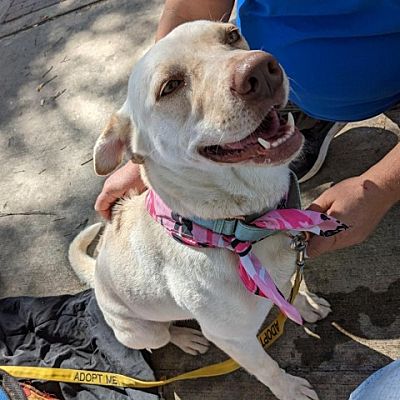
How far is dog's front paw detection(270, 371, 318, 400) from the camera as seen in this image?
2275mm

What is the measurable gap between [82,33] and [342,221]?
338cm

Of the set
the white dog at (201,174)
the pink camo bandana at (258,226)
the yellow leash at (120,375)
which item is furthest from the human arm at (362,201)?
the yellow leash at (120,375)

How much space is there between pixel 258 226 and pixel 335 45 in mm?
1013

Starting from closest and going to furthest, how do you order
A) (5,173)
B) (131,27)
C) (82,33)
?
(5,173)
(131,27)
(82,33)

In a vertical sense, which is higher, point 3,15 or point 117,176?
point 117,176

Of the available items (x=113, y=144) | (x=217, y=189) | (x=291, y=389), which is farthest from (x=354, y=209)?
(x=113, y=144)

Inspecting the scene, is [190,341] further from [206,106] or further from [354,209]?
[206,106]

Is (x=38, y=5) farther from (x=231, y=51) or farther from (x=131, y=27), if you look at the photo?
(x=231, y=51)

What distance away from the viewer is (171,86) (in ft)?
5.78

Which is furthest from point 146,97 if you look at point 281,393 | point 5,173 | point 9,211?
point 5,173

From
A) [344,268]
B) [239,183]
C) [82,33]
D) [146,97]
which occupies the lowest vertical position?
[344,268]

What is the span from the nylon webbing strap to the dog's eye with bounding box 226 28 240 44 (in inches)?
50.0

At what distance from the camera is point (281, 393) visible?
2.30m

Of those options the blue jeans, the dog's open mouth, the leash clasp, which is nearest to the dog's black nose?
the dog's open mouth
